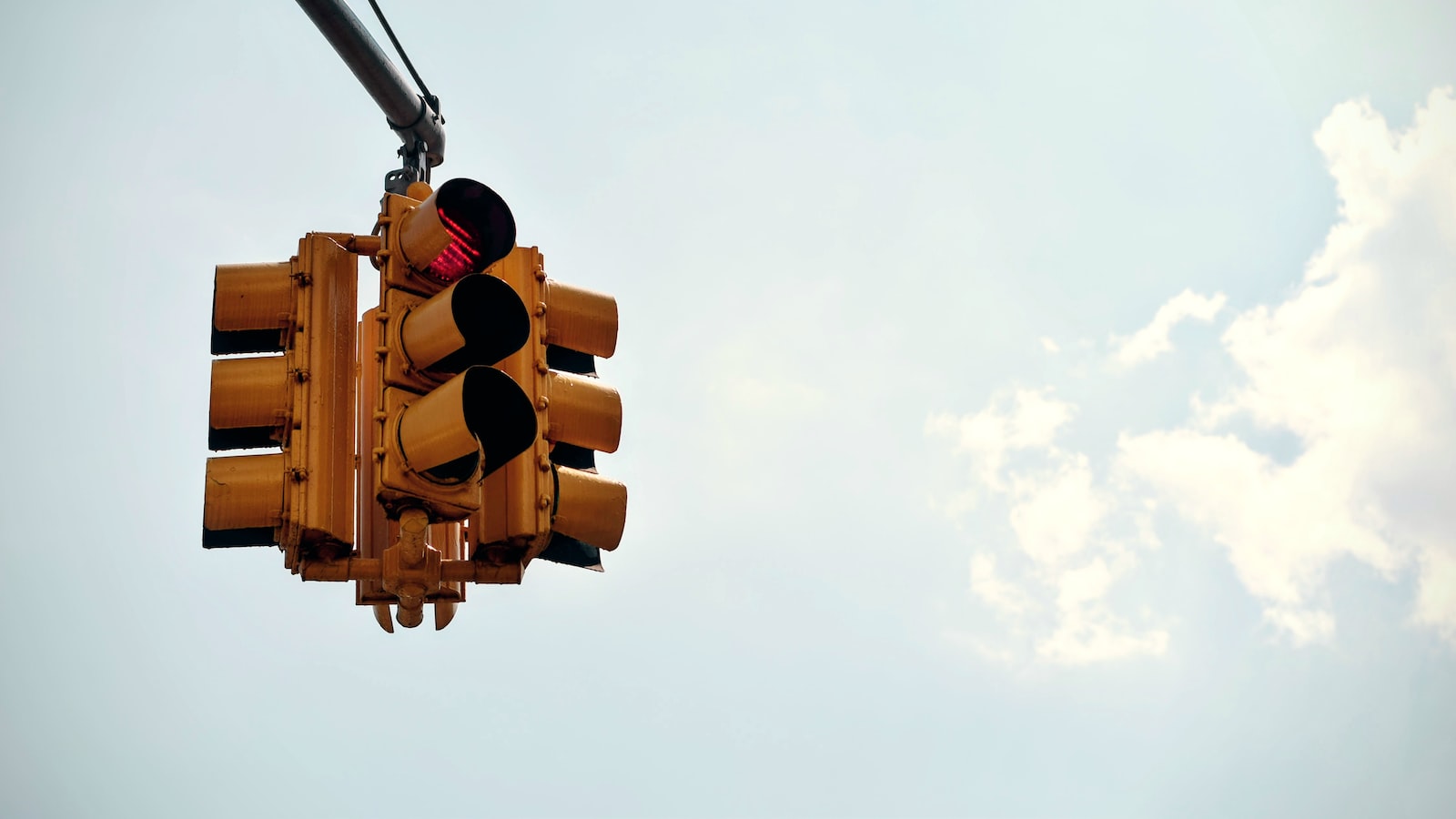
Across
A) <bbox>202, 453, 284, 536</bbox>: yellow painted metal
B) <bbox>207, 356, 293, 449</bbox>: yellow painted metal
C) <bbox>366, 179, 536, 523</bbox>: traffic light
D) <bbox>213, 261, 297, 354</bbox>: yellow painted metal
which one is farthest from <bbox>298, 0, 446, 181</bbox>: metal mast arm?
<bbox>202, 453, 284, 536</bbox>: yellow painted metal

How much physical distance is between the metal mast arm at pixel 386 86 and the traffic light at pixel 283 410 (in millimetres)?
904

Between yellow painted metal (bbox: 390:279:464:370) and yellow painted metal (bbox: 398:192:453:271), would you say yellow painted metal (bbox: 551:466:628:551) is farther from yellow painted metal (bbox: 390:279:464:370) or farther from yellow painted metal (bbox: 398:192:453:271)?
yellow painted metal (bbox: 398:192:453:271)

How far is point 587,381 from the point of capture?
27.2ft

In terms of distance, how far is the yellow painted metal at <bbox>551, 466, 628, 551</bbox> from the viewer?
7.99 m

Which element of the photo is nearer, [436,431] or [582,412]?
[436,431]

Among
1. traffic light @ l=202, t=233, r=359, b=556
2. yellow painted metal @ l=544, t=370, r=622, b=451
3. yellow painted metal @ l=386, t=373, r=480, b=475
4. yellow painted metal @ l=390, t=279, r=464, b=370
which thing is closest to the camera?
yellow painted metal @ l=386, t=373, r=480, b=475

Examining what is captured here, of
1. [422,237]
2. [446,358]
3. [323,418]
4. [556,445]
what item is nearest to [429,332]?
[446,358]

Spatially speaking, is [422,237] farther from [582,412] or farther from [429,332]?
[582,412]

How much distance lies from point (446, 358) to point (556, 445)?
3.63ft

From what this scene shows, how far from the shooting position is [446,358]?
7363 millimetres

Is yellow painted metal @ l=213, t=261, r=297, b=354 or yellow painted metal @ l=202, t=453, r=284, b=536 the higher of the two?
yellow painted metal @ l=213, t=261, r=297, b=354

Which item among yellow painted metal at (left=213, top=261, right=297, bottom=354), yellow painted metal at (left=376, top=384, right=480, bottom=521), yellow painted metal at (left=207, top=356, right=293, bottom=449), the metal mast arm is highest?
the metal mast arm

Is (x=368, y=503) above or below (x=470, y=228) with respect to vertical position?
below

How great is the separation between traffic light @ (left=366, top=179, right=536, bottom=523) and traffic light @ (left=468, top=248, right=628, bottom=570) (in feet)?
1.53
